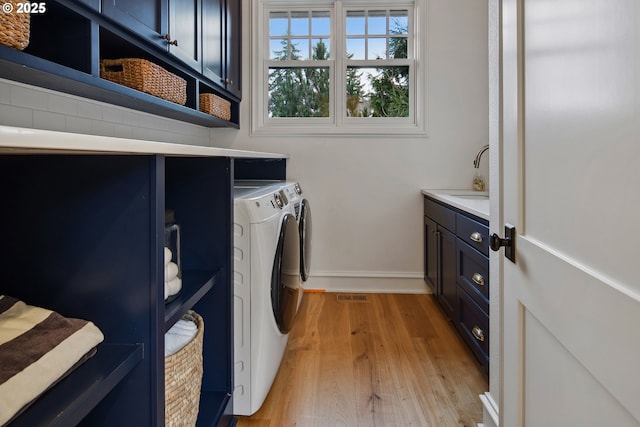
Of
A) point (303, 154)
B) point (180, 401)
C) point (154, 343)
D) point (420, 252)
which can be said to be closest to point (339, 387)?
point (180, 401)

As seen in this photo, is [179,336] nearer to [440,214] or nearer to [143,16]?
[143,16]

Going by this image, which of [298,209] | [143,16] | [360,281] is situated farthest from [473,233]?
[143,16]

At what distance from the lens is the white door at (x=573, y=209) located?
1.80 feet

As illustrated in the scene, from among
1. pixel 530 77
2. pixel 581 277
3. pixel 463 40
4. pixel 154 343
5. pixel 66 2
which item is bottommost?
pixel 154 343

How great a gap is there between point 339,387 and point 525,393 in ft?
3.17

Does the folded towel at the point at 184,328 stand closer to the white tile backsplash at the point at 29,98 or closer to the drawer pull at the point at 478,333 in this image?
the white tile backsplash at the point at 29,98

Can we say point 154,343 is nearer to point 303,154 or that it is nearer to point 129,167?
point 129,167

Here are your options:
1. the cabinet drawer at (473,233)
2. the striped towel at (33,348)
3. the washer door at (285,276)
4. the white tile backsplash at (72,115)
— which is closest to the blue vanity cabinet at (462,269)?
the cabinet drawer at (473,233)

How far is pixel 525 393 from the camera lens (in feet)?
3.09

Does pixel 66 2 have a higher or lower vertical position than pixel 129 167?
higher

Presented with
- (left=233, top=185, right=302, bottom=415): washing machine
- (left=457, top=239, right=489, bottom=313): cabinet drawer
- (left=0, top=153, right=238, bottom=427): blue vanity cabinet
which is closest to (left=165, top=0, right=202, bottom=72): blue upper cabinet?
(left=233, top=185, right=302, bottom=415): washing machine

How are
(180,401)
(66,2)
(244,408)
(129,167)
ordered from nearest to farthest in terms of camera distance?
(129,167)
(180,401)
(66,2)
(244,408)

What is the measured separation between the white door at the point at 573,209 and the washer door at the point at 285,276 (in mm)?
890

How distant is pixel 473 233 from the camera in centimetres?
185
